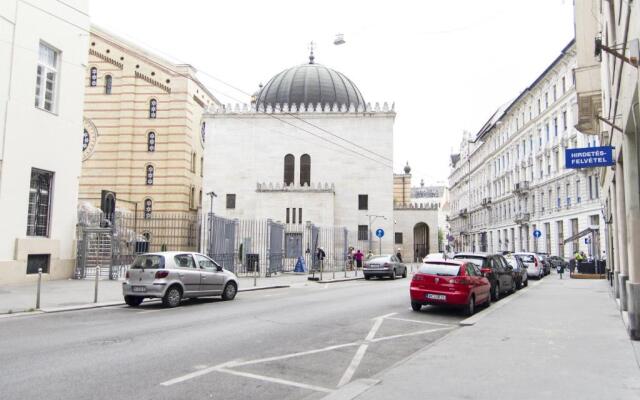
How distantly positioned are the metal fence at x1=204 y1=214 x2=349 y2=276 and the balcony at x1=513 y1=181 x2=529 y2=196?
74.4 ft

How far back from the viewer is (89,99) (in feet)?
147

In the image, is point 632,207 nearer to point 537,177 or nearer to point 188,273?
point 188,273

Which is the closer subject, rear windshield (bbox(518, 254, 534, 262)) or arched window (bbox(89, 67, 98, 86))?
rear windshield (bbox(518, 254, 534, 262))

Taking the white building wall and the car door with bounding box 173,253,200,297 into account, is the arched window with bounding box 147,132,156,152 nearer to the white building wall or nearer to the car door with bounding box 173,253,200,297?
the white building wall

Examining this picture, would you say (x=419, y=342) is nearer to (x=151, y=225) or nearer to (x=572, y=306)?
(x=572, y=306)

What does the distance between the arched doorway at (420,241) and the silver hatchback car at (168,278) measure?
144 ft

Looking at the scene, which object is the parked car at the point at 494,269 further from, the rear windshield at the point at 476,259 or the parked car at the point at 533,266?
the parked car at the point at 533,266

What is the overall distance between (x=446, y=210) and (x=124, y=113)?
101587 mm

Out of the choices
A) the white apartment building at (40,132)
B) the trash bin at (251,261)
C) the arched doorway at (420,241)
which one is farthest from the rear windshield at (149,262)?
the arched doorway at (420,241)

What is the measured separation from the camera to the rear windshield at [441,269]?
1294 centimetres

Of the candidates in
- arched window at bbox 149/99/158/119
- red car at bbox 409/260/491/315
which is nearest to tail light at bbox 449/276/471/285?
red car at bbox 409/260/491/315

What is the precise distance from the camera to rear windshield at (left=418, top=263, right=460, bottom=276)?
12938mm

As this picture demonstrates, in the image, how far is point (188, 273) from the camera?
46.5 ft

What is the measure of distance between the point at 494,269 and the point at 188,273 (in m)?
9.91
